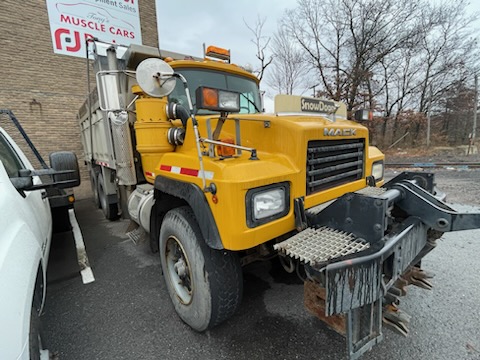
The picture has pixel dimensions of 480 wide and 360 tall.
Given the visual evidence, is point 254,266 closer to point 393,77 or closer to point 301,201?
point 301,201

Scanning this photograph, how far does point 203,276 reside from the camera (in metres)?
1.94

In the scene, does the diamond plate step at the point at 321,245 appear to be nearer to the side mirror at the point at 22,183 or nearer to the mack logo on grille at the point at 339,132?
the mack logo on grille at the point at 339,132

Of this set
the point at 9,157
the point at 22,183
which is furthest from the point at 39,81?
the point at 22,183

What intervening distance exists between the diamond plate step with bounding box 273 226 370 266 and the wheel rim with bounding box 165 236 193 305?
1.07 metres

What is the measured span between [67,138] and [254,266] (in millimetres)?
8130

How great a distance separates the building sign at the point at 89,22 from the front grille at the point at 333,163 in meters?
9.47

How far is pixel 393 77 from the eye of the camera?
20.8m

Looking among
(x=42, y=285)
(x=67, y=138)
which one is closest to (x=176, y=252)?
(x=42, y=285)

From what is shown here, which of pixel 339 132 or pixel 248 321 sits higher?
pixel 339 132

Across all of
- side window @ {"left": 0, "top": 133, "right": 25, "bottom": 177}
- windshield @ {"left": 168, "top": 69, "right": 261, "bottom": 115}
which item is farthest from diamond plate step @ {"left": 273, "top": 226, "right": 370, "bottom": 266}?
side window @ {"left": 0, "top": 133, "right": 25, "bottom": 177}

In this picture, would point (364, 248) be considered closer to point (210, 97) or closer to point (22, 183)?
point (210, 97)

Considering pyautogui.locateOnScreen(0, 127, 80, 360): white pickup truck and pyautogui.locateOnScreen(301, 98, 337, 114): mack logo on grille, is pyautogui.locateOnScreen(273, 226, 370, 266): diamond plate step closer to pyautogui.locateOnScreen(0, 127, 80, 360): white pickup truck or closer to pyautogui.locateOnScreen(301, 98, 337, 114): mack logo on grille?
pyautogui.locateOnScreen(301, 98, 337, 114): mack logo on grille

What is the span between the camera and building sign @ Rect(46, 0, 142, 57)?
798cm

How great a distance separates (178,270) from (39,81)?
871cm
